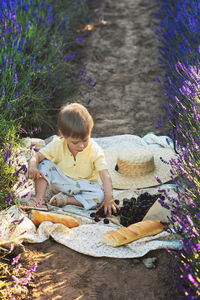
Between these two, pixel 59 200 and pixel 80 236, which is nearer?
pixel 80 236

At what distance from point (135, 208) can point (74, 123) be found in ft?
2.33

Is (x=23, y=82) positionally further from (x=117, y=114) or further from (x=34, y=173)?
(x=117, y=114)

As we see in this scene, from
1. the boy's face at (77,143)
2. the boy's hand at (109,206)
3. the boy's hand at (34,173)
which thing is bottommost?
the boy's hand at (109,206)

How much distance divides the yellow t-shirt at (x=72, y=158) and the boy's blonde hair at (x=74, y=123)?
246mm

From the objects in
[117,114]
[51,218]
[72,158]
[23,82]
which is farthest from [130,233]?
[117,114]

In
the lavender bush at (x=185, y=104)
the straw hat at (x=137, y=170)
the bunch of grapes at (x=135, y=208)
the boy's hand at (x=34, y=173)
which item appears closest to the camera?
the lavender bush at (x=185, y=104)

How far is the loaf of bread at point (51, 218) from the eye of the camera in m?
2.89

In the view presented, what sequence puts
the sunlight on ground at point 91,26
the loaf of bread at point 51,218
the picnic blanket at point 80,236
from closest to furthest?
the picnic blanket at point 80,236, the loaf of bread at point 51,218, the sunlight on ground at point 91,26

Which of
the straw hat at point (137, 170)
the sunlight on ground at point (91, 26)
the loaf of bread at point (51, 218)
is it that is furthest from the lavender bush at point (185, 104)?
the sunlight on ground at point (91, 26)

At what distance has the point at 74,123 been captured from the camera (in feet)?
9.72

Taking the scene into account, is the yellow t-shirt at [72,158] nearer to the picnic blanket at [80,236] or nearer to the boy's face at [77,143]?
the boy's face at [77,143]

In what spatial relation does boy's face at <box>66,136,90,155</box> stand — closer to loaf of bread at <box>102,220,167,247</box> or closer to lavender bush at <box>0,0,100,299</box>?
lavender bush at <box>0,0,100,299</box>

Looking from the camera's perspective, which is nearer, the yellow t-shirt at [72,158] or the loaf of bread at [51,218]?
the loaf of bread at [51,218]

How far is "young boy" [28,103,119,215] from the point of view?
3.14 meters
